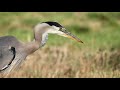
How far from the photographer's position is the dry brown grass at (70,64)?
27.2ft

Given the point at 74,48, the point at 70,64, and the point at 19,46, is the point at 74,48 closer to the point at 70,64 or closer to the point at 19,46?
the point at 70,64

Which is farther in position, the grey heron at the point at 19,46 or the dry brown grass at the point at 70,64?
the dry brown grass at the point at 70,64

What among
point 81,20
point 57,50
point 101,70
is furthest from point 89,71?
point 81,20

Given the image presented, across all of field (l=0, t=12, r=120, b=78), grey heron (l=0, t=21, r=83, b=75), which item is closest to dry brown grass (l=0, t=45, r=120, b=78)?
field (l=0, t=12, r=120, b=78)

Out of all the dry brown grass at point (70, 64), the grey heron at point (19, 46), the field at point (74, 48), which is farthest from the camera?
the field at point (74, 48)

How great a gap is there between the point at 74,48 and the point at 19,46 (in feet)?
13.6

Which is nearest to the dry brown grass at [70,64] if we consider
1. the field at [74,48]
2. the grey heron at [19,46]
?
the field at [74,48]

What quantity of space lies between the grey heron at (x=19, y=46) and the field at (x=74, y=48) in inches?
39.3

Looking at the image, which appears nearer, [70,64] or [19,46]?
[19,46]

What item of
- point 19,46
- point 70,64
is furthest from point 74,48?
point 19,46

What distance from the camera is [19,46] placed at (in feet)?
23.3

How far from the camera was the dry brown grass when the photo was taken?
326 inches

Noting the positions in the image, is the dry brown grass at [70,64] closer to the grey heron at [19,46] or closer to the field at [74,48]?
the field at [74,48]
